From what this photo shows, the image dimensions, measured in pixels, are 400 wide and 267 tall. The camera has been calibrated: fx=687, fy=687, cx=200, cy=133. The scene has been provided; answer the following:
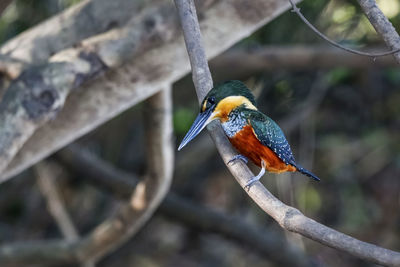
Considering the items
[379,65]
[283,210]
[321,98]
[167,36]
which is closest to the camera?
[283,210]

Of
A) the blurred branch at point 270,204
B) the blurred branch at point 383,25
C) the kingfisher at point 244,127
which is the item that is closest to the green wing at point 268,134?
the kingfisher at point 244,127

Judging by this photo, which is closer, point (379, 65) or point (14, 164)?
point (14, 164)

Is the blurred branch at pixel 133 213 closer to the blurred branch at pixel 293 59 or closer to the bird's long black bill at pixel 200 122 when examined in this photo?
the blurred branch at pixel 293 59

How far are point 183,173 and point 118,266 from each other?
108 cm

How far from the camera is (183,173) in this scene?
6.13m

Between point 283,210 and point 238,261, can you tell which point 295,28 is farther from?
point 283,210

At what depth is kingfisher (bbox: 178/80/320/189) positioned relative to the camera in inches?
97.6

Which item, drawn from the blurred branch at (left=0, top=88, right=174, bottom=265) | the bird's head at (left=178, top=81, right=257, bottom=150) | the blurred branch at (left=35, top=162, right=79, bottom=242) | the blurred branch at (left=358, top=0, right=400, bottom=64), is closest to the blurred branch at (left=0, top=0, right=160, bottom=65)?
the blurred branch at (left=0, top=88, right=174, bottom=265)

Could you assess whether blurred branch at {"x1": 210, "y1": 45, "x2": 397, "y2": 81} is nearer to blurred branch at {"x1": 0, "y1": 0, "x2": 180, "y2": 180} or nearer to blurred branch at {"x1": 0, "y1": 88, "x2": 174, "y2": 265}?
blurred branch at {"x1": 0, "y1": 88, "x2": 174, "y2": 265}

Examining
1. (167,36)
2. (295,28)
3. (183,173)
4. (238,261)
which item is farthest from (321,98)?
(167,36)

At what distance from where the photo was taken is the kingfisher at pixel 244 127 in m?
2.48

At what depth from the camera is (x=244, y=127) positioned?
263 centimetres

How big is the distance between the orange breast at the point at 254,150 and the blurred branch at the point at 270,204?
83 mm

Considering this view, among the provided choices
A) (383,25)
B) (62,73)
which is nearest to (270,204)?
(383,25)
